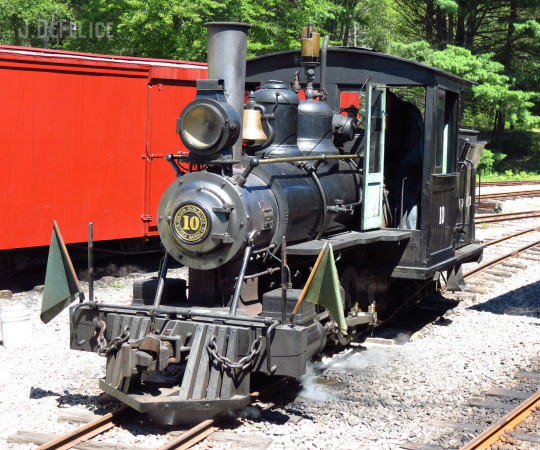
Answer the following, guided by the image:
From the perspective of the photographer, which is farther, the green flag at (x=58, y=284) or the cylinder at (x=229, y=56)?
the green flag at (x=58, y=284)

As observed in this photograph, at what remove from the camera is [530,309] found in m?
10.3

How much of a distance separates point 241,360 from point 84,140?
6.53m

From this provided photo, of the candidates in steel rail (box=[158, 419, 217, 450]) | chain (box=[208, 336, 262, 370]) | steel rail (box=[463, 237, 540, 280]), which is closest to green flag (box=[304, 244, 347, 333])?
chain (box=[208, 336, 262, 370])

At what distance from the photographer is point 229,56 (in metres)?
6.34

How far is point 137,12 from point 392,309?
13.1 metres

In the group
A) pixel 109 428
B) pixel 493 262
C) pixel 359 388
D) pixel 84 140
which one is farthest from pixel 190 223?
pixel 493 262

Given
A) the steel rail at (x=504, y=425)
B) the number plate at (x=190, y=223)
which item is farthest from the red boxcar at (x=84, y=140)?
the steel rail at (x=504, y=425)

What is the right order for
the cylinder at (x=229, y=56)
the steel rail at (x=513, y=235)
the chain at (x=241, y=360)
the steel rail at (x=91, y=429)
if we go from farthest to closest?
the steel rail at (x=513, y=235) < the cylinder at (x=229, y=56) < the chain at (x=241, y=360) < the steel rail at (x=91, y=429)

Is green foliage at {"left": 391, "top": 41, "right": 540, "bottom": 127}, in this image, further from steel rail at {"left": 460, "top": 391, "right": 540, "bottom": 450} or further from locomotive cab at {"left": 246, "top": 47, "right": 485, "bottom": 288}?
steel rail at {"left": 460, "top": 391, "right": 540, "bottom": 450}

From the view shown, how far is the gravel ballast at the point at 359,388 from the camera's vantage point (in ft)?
18.2

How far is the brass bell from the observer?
689 centimetres

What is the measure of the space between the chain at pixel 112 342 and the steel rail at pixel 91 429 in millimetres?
442

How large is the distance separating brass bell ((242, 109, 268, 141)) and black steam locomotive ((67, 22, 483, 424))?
0.01 metres

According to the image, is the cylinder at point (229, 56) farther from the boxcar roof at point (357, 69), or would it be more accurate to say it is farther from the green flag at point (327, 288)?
the boxcar roof at point (357, 69)
